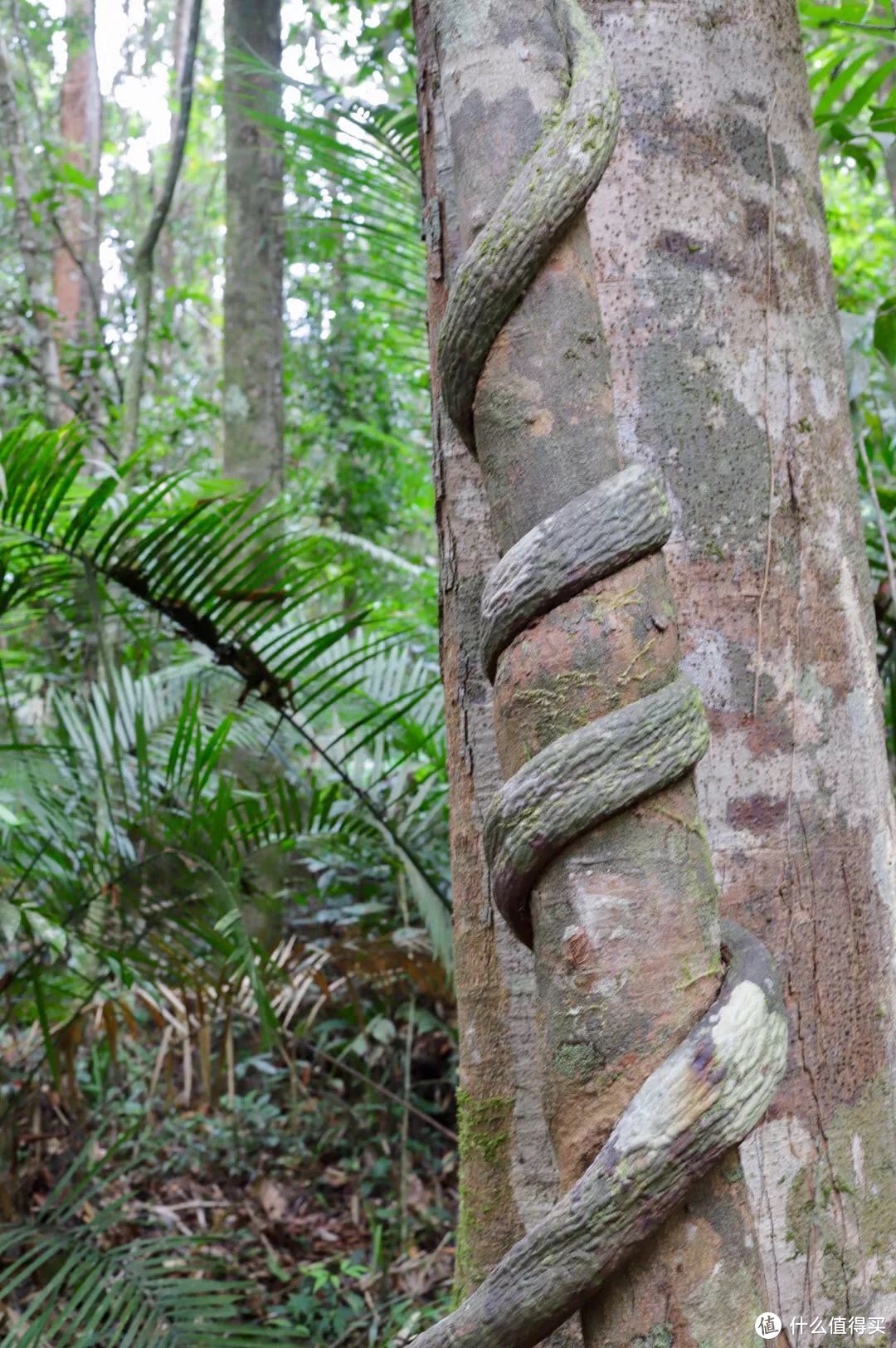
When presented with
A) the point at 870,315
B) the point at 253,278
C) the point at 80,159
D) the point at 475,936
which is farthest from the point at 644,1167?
the point at 80,159

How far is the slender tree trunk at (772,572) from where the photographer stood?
0.94m

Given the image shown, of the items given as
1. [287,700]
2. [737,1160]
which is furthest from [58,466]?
[737,1160]

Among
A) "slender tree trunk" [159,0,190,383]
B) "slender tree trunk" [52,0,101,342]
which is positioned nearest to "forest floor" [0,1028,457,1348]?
"slender tree trunk" [52,0,101,342]

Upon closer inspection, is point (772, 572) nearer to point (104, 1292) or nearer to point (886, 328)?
point (886, 328)

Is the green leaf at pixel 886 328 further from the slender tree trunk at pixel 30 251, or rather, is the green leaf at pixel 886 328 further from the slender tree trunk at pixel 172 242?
the slender tree trunk at pixel 172 242

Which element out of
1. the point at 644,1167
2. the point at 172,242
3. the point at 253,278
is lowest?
the point at 644,1167

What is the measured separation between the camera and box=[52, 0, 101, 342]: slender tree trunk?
629 cm

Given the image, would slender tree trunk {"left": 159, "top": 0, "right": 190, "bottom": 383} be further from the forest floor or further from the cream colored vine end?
the cream colored vine end

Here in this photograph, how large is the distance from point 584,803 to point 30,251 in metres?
4.42

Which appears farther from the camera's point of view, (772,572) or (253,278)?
(253,278)

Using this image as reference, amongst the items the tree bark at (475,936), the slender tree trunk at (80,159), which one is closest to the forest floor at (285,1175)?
the tree bark at (475,936)

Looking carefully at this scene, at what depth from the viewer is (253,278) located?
4.12m

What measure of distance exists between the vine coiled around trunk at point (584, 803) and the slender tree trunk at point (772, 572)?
17 centimetres

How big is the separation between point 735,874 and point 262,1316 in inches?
77.7
